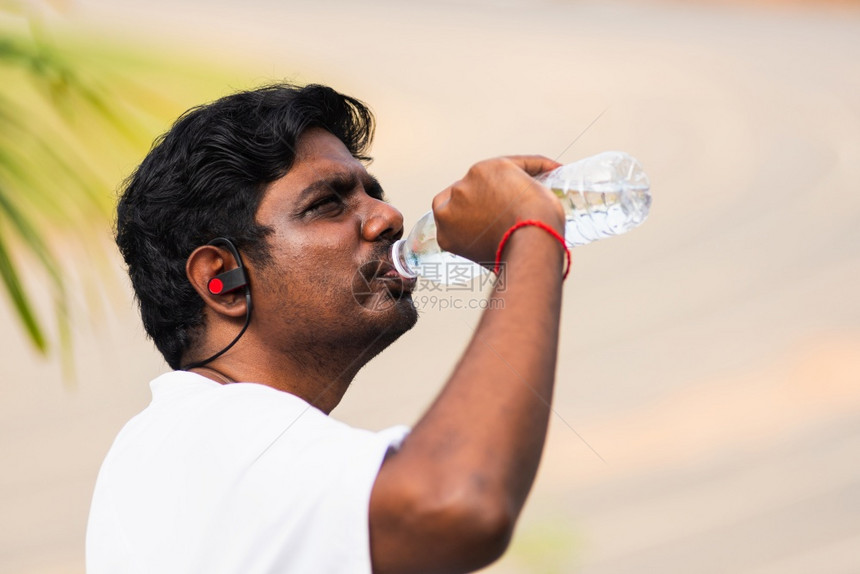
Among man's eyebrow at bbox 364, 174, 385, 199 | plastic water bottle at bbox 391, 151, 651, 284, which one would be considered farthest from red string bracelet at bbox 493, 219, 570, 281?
man's eyebrow at bbox 364, 174, 385, 199

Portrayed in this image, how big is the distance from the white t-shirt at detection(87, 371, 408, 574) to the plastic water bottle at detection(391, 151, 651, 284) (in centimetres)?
39

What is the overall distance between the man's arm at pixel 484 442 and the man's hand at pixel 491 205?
12 mm

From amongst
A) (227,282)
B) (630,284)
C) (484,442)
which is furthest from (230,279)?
(630,284)

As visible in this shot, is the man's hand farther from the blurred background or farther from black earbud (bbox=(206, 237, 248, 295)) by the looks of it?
the blurred background

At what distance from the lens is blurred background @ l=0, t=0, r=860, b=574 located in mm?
3965

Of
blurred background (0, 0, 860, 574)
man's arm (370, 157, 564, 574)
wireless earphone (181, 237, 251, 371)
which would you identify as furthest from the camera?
blurred background (0, 0, 860, 574)

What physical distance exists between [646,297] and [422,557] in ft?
13.2

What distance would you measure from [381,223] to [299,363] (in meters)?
0.22

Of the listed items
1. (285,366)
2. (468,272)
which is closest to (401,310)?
(285,366)

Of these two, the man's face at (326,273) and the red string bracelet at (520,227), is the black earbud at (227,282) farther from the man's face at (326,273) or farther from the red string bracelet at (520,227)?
the red string bracelet at (520,227)

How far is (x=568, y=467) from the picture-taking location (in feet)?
13.8

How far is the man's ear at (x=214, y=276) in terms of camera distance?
128 cm

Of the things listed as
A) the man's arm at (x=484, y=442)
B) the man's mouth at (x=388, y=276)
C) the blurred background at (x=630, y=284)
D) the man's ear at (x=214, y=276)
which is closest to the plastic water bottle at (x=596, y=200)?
the man's mouth at (x=388, y=276)

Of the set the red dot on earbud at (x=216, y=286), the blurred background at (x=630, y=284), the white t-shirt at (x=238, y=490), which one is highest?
the blurred background at (x=630, y=284)
